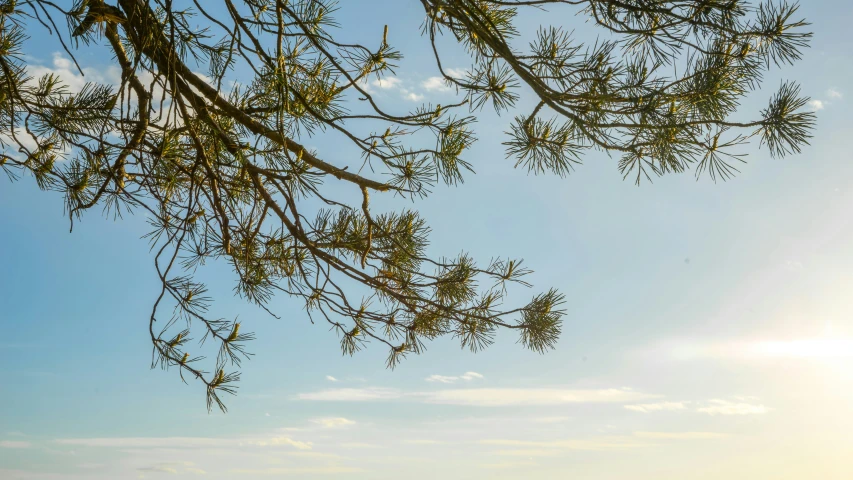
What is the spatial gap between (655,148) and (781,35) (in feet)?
1.04

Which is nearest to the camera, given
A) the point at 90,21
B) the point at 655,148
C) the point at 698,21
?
the point at 698,21

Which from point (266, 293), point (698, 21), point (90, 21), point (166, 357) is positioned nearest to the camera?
point (698, 21)

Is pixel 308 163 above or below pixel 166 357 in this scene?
above

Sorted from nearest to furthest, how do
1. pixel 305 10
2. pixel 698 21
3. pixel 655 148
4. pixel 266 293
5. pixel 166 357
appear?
pixel 698 21
pixel 655 148
pixel 305 10
pixel 166 357
pixel 266 293

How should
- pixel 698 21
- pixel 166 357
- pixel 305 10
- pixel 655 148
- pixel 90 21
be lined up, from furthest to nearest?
pixel 166 357
pixel 305 10
pixel 90 21
pixel 655 148
pixel 698 21

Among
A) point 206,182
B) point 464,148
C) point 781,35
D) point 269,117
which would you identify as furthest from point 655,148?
point 206,182

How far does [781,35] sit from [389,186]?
98 centimetres

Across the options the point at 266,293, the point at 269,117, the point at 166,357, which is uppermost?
the point at 269,117

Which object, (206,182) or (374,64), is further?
(206,182)

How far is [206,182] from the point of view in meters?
2.11

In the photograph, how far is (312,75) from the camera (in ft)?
5.25

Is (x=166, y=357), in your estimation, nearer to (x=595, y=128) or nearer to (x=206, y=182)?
(x=206, y=182)

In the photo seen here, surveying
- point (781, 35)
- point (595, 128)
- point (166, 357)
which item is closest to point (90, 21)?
point (166, 357)

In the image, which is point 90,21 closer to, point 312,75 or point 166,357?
point 312,75
